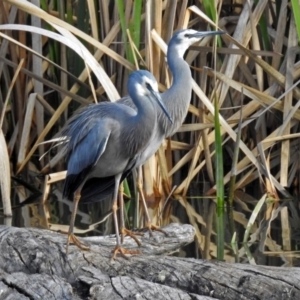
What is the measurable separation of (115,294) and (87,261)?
0.38 metres

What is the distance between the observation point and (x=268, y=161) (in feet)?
20.6

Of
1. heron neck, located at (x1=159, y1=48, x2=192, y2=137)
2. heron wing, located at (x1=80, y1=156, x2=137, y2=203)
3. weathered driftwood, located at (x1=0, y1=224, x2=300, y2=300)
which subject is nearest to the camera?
weathered driftwood, located at (x1=0, y1=224, x2=300, y2=300)

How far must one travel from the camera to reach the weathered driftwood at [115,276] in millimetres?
3596

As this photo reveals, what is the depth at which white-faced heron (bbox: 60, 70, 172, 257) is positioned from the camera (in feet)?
14.6

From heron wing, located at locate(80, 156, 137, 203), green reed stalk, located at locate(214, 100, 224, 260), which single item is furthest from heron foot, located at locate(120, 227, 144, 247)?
green reed stalk, located at locate(214, 100, 224, 260)

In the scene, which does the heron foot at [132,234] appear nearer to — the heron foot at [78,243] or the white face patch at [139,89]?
the heron foot at [78,243]

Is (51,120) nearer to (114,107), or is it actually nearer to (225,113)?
(225,113)

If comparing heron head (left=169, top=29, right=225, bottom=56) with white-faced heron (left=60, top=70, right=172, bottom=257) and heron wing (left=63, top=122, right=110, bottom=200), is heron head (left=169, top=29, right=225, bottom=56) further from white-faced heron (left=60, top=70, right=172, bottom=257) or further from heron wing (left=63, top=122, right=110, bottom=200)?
heron wing (left=63, top=122, right=110, bottom=200)

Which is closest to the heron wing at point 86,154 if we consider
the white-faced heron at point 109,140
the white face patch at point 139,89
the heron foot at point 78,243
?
the white-faced heron at point 109,140

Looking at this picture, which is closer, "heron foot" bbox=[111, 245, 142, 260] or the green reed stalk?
"heron foot" bbox=[111, 245, 142, 260]

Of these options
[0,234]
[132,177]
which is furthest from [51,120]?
[0,234]

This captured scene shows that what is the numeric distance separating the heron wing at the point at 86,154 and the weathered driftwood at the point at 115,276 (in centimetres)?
48

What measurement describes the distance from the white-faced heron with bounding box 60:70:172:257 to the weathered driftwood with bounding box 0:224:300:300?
0.42 meters

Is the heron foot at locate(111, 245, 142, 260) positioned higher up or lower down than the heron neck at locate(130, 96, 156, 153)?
lower down
